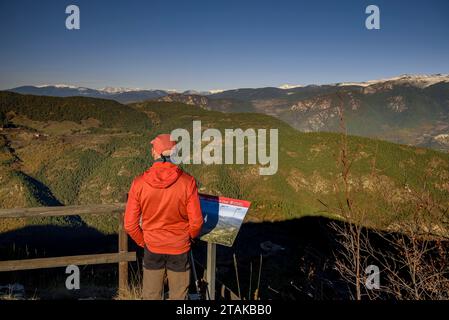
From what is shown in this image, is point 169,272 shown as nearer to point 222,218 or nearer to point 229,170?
point 222,218

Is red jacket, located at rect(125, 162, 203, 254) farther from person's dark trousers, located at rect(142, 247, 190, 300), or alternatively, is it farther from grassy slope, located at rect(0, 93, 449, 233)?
grassy slope, located at rect(0, 93, 449, 233)

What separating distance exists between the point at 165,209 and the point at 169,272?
90 cm

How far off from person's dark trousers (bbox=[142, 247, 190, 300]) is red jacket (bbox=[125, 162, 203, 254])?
3.9 inches

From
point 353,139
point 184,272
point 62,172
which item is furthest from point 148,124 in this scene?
point 184,272

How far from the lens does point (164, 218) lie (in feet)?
15.0

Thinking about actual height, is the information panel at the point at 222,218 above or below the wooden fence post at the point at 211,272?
above

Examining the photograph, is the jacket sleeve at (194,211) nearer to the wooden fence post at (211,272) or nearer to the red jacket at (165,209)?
A: the red jacket at (165,209)

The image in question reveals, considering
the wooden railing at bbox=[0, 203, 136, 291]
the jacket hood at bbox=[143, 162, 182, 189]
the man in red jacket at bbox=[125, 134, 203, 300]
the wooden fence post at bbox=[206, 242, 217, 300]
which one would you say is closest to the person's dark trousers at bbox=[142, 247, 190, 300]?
the man in red jacket at bbox=[125, 134, 203, 300]

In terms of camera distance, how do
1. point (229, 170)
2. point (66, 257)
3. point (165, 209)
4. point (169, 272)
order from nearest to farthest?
point (165, 209), point (169, 272), point (66, 257), point (229, 170)

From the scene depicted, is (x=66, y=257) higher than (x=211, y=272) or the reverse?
the reverse

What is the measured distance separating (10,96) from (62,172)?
2311 centimetres

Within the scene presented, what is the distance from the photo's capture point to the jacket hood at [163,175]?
4.40 metres

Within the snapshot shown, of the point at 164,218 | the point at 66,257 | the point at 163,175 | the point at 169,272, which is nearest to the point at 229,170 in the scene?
the point at 66,257

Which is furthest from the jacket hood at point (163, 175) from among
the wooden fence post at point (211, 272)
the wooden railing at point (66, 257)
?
the wooden railing at point (66, 257)
